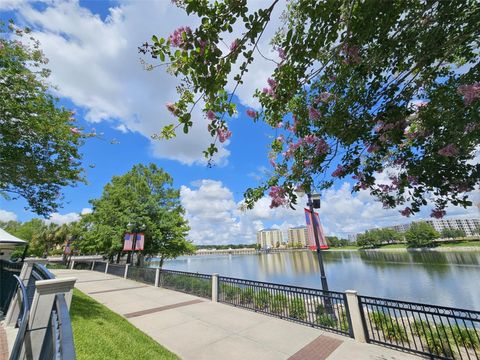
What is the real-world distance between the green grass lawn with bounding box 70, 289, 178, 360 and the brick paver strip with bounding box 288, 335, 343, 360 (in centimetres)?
284

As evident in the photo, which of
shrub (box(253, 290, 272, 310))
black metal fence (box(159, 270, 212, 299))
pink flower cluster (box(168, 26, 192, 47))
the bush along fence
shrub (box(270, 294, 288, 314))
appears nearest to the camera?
pink flower cluster (box(168, 26, 192, 47))

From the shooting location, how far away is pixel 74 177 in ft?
30.8

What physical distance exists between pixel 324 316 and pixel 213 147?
7076mm

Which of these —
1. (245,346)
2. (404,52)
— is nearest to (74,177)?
(245,346)

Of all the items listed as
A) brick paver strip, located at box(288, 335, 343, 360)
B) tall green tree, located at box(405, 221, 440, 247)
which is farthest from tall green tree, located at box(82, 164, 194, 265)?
tall green tree, located at box(405, 221, 440, 247)

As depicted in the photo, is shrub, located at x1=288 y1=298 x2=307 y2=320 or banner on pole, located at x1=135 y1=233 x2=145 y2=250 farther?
banner on pole, located at x1=135 y1=233 x2=145 y2=250

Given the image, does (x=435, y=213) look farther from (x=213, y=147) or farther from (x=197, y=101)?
(x=197, y=101)

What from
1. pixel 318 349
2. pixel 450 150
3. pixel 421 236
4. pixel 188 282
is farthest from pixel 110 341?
Answer: pixel 421 236

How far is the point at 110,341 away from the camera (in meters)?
5.36

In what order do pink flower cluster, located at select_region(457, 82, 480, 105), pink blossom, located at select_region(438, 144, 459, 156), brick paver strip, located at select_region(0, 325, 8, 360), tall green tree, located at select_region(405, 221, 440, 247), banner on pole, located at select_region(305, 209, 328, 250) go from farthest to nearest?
tall green tree, located at select_region(405, 221, 440, 247)
banner on pole, located at select_region(305, 209, 328, 250)
brick paver strip, located at select_region(0, 325, 8, 360)
pink blossom, located at select_region(438, 144, 459, 156)
pink flower cluster, located at select_region(457, 82, 480, 105)

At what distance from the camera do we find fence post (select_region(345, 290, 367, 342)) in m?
6.40

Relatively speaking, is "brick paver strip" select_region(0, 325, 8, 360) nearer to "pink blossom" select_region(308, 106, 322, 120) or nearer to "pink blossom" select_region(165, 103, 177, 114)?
"pink blossom" select_region(165, 103, 177, 114)

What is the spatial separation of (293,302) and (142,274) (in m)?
11.6

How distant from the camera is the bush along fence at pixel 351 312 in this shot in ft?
18.9
